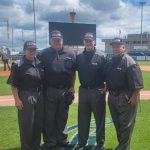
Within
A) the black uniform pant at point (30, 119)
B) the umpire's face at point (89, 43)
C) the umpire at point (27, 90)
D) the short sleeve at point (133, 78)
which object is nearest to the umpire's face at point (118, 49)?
the short sleeve at point (133, 78)

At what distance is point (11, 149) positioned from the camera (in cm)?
781

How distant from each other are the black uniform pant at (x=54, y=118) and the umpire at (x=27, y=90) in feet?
1.15

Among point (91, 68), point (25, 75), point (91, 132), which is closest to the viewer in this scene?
point (25, 75)

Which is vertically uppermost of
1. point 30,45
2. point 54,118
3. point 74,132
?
point 30,45

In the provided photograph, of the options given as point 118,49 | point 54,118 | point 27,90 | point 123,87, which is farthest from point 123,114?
point 27,90

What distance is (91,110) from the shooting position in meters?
7.55

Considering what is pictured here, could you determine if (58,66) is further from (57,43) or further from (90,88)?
(90,88)

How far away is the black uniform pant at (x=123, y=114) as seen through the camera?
6941 mm

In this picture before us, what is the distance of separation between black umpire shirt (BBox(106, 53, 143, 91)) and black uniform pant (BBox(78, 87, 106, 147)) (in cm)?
42

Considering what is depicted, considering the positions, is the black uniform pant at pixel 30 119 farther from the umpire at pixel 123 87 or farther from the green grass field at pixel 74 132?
the umpire at pixel 123 87

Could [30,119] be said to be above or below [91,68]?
below

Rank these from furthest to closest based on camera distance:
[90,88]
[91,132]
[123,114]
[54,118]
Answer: [91,132] → [54,118] → [90,88] → [123,114]

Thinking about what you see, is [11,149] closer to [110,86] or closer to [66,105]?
[66,105]

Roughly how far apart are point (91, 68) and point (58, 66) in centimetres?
63
